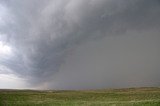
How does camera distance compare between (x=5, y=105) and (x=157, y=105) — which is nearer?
(x=157, y=105)

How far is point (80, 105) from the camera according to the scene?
169 feet

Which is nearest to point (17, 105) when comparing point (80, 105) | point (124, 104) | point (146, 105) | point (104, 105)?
point (80, 105)

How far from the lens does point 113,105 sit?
50.1m

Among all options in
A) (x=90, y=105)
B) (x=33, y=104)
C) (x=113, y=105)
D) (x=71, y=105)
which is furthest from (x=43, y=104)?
(x=113, y=105)

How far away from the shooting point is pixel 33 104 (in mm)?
54812

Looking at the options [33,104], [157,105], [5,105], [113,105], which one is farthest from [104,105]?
[5,105]

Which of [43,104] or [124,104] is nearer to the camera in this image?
[124,104]

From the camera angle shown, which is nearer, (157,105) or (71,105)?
(157,105)

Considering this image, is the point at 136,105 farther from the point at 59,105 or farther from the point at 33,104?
the point at 33,104

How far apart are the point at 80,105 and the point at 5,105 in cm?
1323

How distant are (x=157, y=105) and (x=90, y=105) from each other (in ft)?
36.3

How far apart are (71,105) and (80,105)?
216cm

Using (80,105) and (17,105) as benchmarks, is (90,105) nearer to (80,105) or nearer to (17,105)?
(80,105)

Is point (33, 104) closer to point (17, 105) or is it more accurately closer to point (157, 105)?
point (17, 105)
